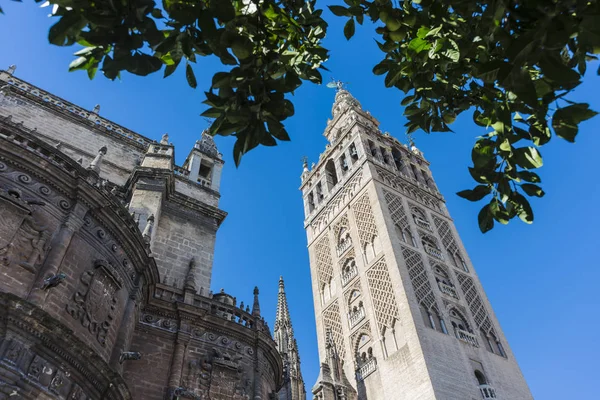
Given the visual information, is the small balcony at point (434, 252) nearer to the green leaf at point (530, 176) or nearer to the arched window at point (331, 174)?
the arched window at point (331, 174)

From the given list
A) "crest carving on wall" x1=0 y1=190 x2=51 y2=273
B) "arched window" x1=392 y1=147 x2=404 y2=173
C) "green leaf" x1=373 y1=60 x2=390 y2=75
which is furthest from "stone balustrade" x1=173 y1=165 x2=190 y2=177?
"arched window" x1=392 y1=147 x2=404 y2=173

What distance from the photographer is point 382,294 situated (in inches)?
965

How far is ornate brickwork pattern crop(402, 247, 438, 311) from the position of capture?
2352 cm

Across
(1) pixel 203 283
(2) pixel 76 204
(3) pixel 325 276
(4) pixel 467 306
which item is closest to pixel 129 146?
(1) pixel 203 283

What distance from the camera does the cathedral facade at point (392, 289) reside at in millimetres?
21239

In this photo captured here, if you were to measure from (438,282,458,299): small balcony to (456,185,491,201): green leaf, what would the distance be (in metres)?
22.4

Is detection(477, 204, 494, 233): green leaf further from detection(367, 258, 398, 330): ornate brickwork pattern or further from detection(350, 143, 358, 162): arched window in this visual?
detection(350, 143, 358, 162): arched window

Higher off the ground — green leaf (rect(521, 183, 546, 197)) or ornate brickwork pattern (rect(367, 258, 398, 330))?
ornate brickwork pattern (rect(367, 258, 398, 330))

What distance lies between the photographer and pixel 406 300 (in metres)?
22.5

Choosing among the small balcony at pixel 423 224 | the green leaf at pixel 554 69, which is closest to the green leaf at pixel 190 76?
the green leaf at pixel 554 69

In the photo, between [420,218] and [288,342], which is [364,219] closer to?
[420,218]

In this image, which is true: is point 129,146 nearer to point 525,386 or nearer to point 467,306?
point 467,306

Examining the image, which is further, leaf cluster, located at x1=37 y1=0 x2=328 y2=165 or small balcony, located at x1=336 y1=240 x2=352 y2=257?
small balcony, located at x1=336 y1=240 x2=352 y2=257

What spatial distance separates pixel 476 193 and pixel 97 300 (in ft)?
26.8
